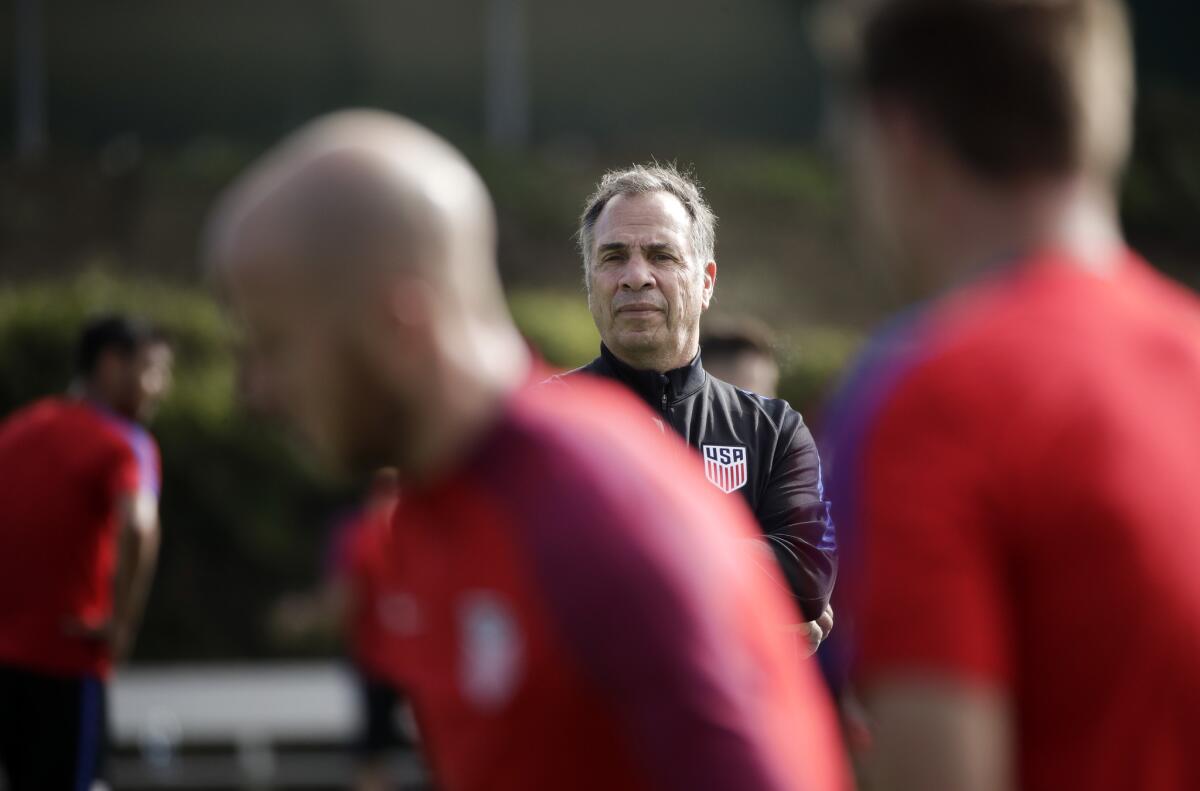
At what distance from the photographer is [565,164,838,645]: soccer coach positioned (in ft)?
14.0

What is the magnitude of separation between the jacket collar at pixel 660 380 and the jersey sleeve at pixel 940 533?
2648 mm

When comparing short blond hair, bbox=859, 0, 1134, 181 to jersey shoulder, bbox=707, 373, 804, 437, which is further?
jersey shoulder, bbox=707, 373, 804, 437

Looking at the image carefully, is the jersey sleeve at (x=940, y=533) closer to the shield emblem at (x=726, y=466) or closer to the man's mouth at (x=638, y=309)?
the shield emblem at (x=726, y=466)

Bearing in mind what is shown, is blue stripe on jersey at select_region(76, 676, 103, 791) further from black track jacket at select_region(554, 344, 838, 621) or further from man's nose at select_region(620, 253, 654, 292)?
man's nose at select_region(620, 253, 654, 292)

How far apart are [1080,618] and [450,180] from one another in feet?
2.79

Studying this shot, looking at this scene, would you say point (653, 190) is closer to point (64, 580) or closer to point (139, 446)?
point (139, 446)

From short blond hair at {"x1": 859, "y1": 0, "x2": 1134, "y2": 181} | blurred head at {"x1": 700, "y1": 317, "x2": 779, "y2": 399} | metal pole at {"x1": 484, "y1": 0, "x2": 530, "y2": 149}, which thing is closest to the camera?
short blond hair at {"x1": 859, "y1": 0, "x2": 1134, "y2": 181}

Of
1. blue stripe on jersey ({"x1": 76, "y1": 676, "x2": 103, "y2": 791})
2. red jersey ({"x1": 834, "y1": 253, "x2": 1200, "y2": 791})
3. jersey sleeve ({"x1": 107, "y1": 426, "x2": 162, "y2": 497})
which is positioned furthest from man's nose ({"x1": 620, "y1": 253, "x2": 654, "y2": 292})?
blue stripe on jersey ({"x1": 76, "y1": 676, "x2": 103, "y2": 791})

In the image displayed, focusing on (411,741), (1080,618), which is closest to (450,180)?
(1080,618)

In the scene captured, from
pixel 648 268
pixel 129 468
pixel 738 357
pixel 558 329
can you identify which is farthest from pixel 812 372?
pixel 648 268

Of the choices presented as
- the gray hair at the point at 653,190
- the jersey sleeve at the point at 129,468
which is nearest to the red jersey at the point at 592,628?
the gray hair at the point at 653,190

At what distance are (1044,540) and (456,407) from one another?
0.65 m

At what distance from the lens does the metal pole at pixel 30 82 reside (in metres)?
20.4

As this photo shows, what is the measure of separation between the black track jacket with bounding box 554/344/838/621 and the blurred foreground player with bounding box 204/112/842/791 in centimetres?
233
